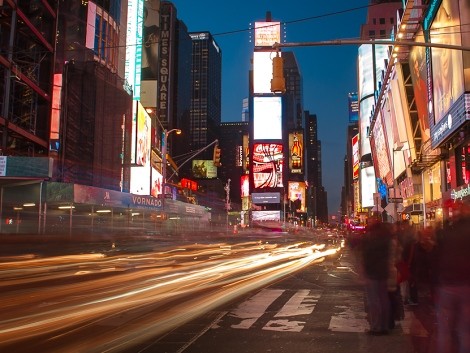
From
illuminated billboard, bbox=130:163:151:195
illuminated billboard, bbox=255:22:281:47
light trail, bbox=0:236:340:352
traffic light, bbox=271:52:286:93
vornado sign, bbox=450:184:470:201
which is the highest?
illuminated billboard, bbox=255:22:281:47

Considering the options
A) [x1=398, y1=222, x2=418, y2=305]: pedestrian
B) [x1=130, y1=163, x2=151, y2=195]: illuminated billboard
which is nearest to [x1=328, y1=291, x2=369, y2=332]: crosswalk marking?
[x1=398, y1=222, x2=418, y2=305]: pedestrian

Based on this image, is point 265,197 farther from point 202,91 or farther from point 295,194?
point 202,91

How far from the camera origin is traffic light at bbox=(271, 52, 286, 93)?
1288cm

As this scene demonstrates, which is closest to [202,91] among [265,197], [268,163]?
[268,163]

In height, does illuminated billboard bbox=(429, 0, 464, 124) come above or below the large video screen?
below

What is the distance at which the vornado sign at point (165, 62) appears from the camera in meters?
69.2

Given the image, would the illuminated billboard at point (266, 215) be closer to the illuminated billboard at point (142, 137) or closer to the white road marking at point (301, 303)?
the illuminated billboard at point (142, 137)

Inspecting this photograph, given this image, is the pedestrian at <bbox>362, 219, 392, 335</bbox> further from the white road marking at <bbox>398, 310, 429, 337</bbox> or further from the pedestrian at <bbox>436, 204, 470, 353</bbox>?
the pedestrian at <bbox>436, 204, 470, 353</bbox>

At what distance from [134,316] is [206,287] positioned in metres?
4.44

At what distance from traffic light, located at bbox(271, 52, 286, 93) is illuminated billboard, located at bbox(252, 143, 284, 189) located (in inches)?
4164

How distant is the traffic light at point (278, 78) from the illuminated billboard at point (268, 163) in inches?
4164

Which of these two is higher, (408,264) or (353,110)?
(353,110)

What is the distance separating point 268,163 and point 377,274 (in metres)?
112

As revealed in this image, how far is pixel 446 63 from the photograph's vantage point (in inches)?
1179
